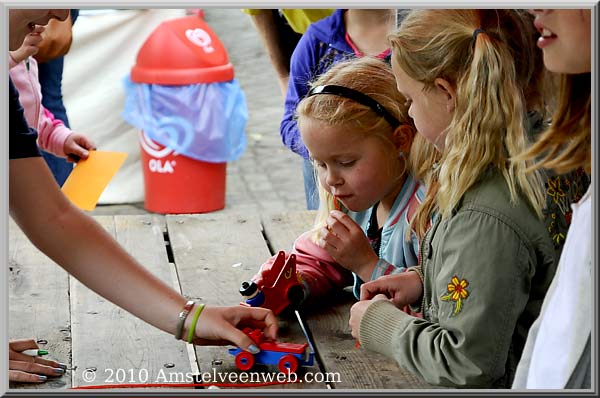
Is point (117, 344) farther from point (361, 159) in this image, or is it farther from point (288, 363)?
point (361, 159)

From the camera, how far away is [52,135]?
2.29 meters

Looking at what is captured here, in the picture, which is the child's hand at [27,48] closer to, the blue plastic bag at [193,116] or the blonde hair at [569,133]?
the blonde hair at [569,133]

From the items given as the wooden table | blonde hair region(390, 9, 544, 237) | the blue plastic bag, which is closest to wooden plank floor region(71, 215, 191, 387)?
the wooden table

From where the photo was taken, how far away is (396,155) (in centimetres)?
167

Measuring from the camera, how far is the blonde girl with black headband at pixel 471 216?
51.2 inches

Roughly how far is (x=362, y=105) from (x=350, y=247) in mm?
231

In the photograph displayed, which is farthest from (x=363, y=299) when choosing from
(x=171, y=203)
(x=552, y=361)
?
(x=171, y=203)

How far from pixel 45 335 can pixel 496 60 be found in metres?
0.81

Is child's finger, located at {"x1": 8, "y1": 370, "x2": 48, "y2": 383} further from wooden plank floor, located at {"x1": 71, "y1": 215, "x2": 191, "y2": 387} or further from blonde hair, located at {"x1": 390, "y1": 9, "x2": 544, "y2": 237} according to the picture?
blonde hair, located at {"x1": 390, "y1": 9, "x2": 544, "y2": 237}

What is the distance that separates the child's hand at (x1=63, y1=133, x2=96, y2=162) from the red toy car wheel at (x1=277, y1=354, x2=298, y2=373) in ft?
2.37

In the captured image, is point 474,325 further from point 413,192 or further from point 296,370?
point 413,192

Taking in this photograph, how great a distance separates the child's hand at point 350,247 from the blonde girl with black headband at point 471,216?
0.17 m

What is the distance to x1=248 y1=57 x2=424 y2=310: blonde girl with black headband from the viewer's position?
63.9 inches

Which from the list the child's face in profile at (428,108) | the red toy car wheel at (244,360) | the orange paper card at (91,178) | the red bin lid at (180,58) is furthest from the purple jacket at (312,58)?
the red bin lid at (180,58)
